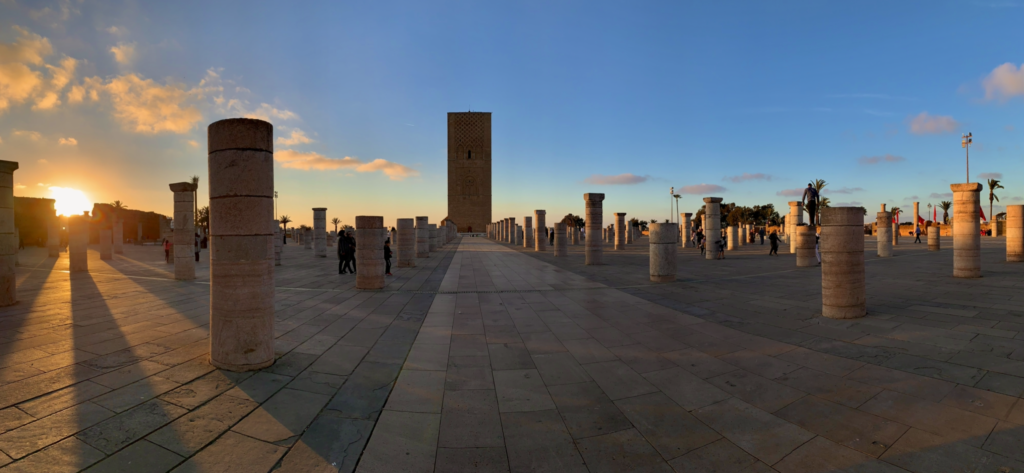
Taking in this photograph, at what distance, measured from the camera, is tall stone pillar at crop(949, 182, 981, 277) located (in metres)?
11.0

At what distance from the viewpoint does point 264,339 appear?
4.71m

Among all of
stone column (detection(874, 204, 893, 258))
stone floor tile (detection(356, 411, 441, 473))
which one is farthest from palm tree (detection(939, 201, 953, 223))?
stone floor tile (detection(356, 411, 441, 473))

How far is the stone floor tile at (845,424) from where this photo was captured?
3.07 m

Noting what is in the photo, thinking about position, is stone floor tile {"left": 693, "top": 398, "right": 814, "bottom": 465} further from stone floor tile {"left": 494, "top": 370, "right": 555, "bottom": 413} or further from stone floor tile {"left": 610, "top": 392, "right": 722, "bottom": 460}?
stone floor tile {"left": 494, "top": 370, "right": 555, "bottom": 413}

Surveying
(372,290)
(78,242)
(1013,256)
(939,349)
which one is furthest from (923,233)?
(78,242)

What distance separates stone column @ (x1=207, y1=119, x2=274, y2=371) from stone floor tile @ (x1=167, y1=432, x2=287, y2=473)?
5.49ft

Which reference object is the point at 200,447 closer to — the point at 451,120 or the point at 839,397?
the point at 839,397

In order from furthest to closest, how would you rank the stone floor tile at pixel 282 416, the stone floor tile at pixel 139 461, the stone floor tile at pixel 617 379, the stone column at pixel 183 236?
the stone column at pixel 183 236 → the stone floor tile at pixel 617 379 → the stone floor tile at pixel 282 416 → the stone floor tile at pixel 139 461

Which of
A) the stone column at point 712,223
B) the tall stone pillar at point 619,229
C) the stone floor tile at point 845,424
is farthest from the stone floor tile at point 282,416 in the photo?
the tall stone pillar at point 619,229

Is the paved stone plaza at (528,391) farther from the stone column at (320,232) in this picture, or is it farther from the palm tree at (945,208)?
the palm tree at (945,208)

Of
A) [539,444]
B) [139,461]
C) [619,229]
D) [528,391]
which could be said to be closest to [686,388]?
[528,391]

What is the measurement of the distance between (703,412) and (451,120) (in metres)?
80.0

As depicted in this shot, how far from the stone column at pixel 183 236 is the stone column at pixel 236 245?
946cm

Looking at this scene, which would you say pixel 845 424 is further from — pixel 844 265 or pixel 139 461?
pixel 139 461
